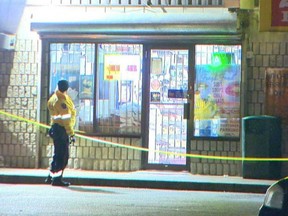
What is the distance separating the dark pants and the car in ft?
27.2

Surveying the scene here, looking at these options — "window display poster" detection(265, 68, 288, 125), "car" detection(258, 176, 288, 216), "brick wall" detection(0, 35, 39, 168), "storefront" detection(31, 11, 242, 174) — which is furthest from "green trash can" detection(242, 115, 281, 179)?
"car" detection(258, 176, 288, 216)

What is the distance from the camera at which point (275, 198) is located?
7070 mm

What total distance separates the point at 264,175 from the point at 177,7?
13.3 ft

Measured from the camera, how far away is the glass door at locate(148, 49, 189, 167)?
696 inches

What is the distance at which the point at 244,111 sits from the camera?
56.9 feet

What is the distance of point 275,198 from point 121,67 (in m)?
10.9

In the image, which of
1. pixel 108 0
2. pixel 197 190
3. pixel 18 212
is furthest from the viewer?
pixel 108 0

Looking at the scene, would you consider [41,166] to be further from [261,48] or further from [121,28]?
[261,48]

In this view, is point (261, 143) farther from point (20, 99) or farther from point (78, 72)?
point (20, 99)

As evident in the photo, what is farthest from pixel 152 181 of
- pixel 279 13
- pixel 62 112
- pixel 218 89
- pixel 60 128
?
pixel 279 13

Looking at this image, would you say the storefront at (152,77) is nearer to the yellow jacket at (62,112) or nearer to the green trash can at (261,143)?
the green trash can at (261,143)

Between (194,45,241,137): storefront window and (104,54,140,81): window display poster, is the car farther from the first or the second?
(104,54,140,81): window display poster

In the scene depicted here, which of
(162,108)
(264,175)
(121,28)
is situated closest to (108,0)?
(121,28)

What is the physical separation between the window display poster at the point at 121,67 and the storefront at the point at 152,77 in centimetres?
2
